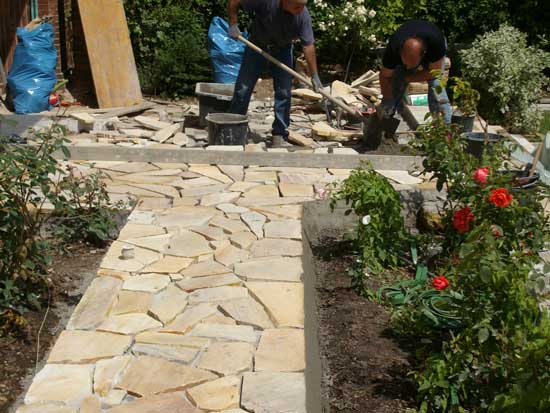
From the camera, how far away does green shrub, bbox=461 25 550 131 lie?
32.6 feet

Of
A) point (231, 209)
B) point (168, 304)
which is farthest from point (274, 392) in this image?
point (231, 209)

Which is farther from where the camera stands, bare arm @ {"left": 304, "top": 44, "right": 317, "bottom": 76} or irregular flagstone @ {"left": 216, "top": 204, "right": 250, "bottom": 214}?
bare arm @ {"left": 304, "top": 44, "right": 317, "bottom": 76}

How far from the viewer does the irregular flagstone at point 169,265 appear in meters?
5.14

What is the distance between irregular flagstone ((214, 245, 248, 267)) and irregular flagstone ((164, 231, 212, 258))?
0.09 meters

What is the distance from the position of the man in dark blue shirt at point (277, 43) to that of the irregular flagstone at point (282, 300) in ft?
12.1

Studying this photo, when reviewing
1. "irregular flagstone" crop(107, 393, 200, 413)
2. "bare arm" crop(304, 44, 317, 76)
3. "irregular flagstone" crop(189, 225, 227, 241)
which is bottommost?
"irregular flagstone" crop(189, 225, 227, 241)

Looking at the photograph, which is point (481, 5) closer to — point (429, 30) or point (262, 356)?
point (429, 30)

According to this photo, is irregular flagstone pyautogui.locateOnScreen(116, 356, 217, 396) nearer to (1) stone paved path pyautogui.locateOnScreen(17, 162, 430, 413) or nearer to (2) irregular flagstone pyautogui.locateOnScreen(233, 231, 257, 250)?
(1) stone paved path pyautogui.locateOnScreen(17, 162, 430, 413)

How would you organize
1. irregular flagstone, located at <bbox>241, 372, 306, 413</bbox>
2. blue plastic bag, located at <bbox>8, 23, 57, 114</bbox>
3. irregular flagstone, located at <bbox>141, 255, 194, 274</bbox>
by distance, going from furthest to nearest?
blue plastic bag, located at <bbox>8, 23, 57, 114</bbox> < irregular flagstone, located at <bbox>141, 255, 194, 274</bbox> < irregular flagstone, located at <bbox>241, 372, 306, 413</bbox>

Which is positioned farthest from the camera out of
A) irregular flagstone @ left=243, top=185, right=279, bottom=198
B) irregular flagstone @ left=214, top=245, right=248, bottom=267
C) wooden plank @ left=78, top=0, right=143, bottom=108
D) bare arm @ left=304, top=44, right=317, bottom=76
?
wooden plank @ left=78, top=0, right=143, bottom=108

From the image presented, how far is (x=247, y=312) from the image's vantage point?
4547 mm

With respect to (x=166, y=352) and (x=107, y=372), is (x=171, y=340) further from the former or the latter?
(x=107, y=372)

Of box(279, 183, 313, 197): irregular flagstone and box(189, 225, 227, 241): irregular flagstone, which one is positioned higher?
box(189, 225, 227, 241): irregular flagstone

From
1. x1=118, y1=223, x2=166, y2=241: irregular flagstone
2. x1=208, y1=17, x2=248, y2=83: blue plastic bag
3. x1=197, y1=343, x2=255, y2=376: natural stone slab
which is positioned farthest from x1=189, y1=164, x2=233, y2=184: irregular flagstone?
x1=208, y1=17, x2=248, y2=83: blue plastic bag
